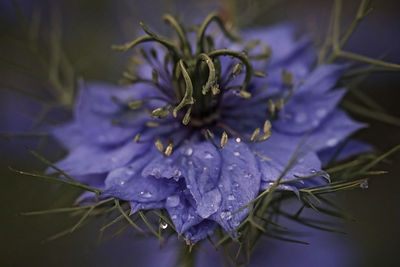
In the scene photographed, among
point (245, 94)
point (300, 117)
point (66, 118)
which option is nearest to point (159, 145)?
point (245, 94)

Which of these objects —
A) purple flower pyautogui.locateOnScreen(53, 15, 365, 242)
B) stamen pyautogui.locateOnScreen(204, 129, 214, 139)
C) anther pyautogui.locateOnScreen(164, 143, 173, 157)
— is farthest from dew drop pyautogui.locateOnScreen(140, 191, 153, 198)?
stamen pyautogui.locateOnScreen(204, 129, 214, 139)

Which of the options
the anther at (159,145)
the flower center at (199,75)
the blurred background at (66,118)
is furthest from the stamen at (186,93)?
the blurred background at (66,118)

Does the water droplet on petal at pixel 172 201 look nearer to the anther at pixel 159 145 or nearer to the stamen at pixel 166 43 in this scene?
the anther at pixel 159 145

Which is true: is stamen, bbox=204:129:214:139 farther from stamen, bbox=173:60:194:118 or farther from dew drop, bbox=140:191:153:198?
dew drop, bbox=140:191:153:198

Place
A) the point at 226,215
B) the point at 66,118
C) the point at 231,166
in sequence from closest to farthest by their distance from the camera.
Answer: the point at 226,215 < the point at 231,166 < the point at 66,118

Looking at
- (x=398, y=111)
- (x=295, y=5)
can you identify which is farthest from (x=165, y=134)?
(x=295, y=5)

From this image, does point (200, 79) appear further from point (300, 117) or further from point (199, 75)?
point (300, 117)
